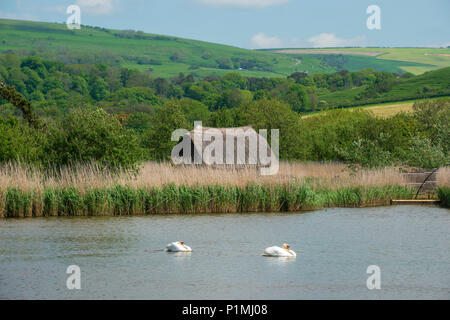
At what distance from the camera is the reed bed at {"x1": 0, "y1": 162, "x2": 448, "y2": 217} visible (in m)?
26.8

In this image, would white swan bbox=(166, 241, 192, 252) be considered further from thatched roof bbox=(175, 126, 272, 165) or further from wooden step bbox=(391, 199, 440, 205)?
thatched roof bbox=(175, 126, 272, 165)

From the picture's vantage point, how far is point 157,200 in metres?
27.9

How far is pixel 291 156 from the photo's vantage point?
48.5 m

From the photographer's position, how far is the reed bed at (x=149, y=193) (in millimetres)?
26750

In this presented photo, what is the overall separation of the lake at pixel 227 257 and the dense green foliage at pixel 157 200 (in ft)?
3.11

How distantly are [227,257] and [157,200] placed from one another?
9488mm

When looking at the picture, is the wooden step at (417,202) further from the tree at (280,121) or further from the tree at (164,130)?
the tree at (164,130)

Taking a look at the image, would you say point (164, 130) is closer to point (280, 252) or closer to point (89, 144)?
point (89, 144)

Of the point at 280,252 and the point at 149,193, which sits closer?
the point at 280,252

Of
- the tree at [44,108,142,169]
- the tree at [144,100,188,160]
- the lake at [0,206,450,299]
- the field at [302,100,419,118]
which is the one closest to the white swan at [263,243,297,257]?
the lake at [0,206,450,299]

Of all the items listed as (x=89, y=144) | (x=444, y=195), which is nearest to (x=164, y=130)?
(x=89, y=144)
